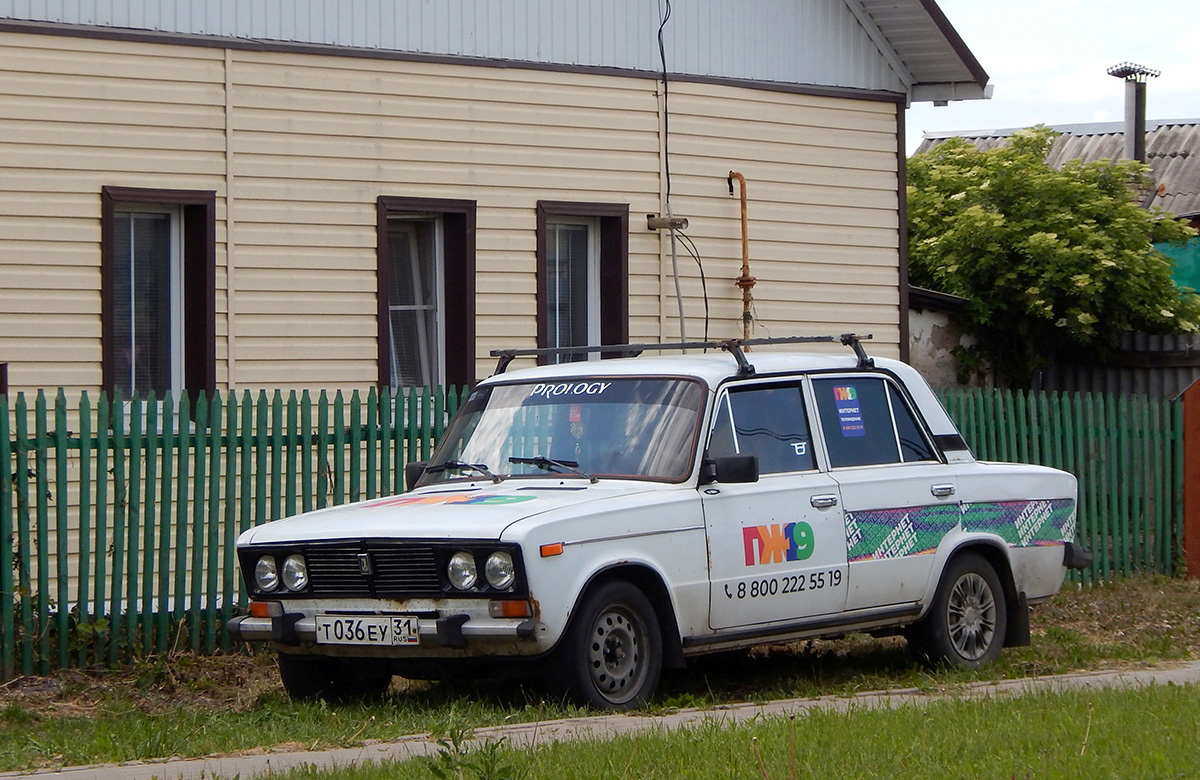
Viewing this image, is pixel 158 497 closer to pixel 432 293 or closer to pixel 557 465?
pixel 557 465

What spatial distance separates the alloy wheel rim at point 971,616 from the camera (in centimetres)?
976

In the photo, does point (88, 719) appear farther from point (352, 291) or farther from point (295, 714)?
point (352, 291)

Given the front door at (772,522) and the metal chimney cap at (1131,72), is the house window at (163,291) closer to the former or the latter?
the front door at (772,522)

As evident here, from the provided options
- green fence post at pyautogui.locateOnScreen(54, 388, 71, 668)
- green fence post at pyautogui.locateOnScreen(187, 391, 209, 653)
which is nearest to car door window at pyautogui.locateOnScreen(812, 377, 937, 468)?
green fence post at pyautogui.locateOnScreen(187, 391, 209, 653)

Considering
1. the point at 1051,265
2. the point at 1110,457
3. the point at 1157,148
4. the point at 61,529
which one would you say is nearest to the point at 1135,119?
the point at 1157,148

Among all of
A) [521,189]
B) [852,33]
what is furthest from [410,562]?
[852,33]

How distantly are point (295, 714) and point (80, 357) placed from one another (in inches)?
184

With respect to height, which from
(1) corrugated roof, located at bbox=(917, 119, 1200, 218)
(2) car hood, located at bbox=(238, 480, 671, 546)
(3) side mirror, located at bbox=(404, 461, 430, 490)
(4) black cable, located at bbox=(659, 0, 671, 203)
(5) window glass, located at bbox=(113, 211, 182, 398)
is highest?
(1) corrugated roof, located at bbox=(917, 119, 1200, 218)

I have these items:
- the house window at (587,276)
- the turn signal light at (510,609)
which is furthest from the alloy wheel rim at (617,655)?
the house window at (587,276)

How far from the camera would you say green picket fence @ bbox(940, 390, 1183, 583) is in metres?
14.6

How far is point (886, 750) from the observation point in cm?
669

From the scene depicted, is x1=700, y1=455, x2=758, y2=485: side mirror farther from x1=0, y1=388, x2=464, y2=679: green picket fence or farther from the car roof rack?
x1=0, y1=388, x2=464, y2=679: green picket fence

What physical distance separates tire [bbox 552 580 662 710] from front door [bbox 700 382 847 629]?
1.51 ft

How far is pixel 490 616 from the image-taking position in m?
7.76
